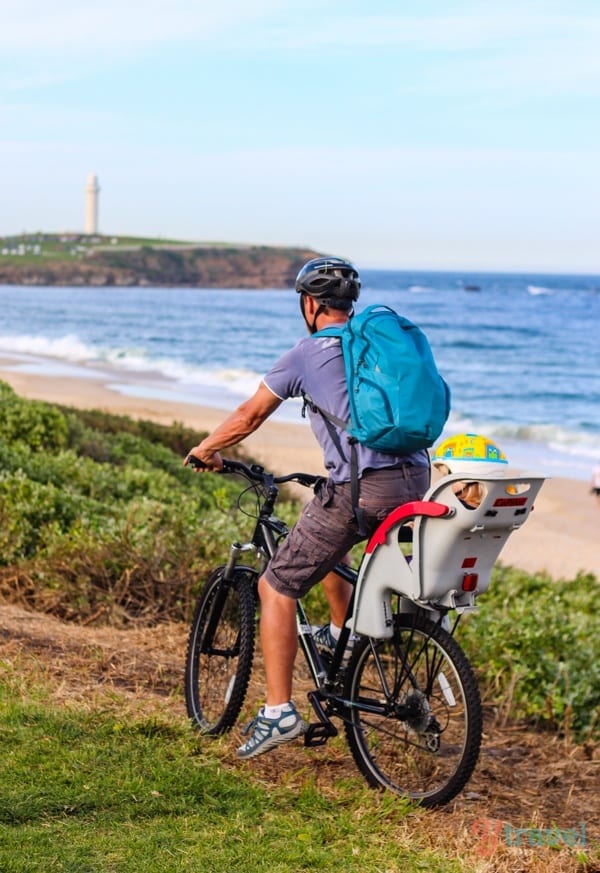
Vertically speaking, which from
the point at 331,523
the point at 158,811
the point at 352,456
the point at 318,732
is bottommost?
the point at 158,811

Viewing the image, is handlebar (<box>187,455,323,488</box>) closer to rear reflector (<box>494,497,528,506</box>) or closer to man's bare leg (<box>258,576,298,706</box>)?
man's bare leg (<box>258,576,298,706</box>)

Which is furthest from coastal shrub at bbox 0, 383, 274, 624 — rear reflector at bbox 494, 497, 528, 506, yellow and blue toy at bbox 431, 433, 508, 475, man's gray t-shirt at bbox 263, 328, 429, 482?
rear reflector at bbox 494, 497, 528, 506

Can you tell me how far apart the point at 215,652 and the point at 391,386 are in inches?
71.6

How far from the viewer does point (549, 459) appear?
28.0m

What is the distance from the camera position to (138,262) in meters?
152

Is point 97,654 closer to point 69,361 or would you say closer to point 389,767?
point 389,767

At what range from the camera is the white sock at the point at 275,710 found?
4.95m

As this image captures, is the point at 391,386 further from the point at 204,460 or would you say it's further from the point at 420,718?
the point at 420,718

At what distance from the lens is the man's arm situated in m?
4.76

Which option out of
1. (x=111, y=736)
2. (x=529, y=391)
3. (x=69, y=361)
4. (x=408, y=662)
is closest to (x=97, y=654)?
(x=111, y=736)

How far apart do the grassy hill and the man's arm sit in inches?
5522

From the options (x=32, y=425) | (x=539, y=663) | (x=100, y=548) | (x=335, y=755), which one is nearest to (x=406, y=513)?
(x=335, y=755)

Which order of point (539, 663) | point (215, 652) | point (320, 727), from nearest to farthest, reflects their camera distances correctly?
point (320, 727)
point (215, 652)
point (539, 663)

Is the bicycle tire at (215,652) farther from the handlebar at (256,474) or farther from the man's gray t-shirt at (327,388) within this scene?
the man's gray t-shirt at (327,388)
